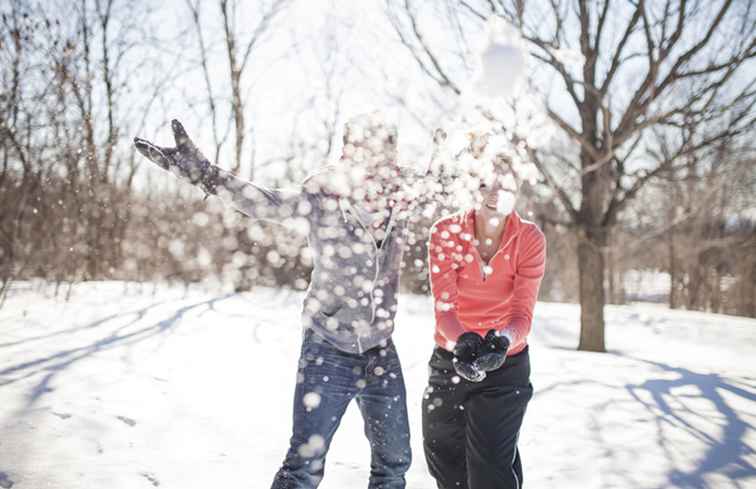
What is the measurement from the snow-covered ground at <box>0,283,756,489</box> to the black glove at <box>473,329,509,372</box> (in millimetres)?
1583

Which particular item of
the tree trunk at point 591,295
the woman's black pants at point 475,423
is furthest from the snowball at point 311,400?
the tree trunk at point 591,295

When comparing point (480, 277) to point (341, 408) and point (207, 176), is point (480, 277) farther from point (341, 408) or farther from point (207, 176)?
point (207, 176)

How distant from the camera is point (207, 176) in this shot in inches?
68.6

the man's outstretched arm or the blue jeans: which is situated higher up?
the man's outstretched arm

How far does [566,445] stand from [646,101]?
4787mm

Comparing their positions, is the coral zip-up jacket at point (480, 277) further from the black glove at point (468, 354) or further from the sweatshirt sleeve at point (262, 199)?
the sweatshirt sleeve at point (262, 199)

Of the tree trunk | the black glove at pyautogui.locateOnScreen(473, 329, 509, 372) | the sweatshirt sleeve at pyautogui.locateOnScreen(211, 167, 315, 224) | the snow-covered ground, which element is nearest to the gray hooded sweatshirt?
the sweatshirt sleeve at pyautogui.locateOnScreen(211, 167, 315, 224)

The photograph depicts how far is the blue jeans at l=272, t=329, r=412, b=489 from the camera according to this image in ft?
5.94

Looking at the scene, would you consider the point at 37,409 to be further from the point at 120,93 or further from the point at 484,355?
the point at 120,93

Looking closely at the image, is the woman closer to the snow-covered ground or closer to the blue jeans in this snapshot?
the blue jeans

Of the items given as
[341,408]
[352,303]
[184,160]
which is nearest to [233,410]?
[341,408]

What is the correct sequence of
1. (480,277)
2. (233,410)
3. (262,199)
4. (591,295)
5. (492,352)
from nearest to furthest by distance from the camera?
(492,352)
(262,199)
(480,277)
(233,410)
(591,295)

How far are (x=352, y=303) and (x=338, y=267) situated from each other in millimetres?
155

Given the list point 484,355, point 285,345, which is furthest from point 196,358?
point 484,355
